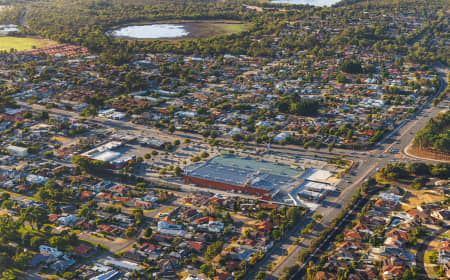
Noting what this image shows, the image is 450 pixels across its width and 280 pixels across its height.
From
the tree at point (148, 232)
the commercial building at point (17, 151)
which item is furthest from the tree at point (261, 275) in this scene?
the commercial building at point (17, 151)

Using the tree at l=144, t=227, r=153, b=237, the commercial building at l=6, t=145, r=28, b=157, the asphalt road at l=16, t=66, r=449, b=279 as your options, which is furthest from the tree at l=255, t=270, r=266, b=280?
the commercial building at l=6, t=145, r=28, b=157

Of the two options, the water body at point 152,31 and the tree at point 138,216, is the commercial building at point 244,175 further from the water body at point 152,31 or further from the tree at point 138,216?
the water body at point 152,31

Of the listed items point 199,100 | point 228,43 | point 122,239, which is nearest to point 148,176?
point 122,239

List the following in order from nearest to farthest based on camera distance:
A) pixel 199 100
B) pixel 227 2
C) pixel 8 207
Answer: pixel 8 207
pixel 199 100
pixel 227 2

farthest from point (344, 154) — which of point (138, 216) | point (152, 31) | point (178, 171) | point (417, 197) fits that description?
point (152, 31)

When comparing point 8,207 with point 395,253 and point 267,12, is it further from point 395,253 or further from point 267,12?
point 267,12

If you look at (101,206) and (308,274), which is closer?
(308,274)
